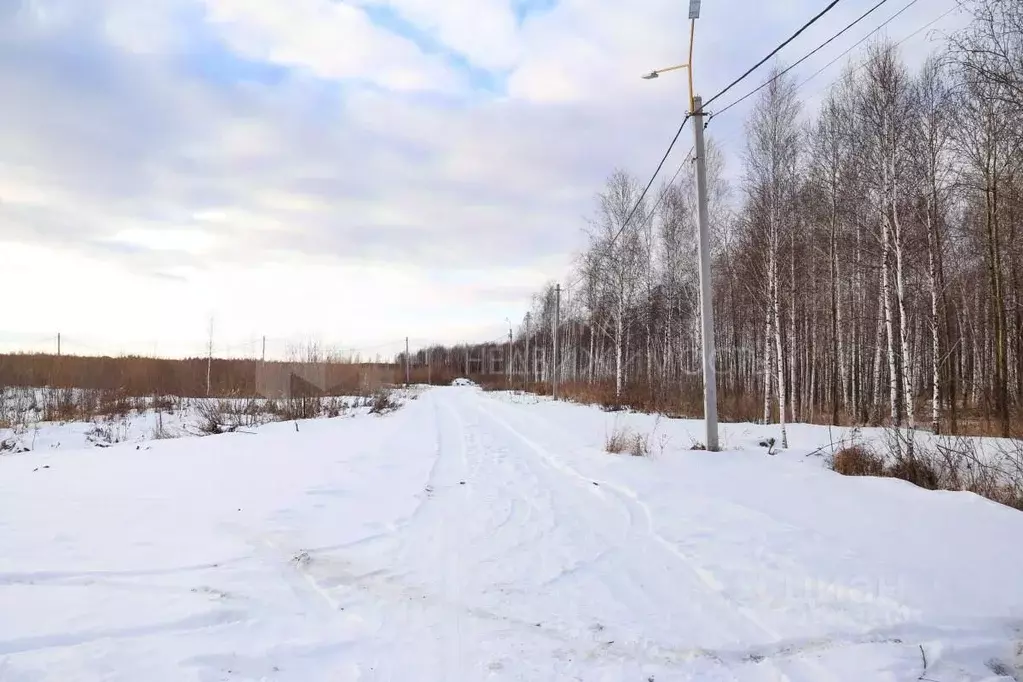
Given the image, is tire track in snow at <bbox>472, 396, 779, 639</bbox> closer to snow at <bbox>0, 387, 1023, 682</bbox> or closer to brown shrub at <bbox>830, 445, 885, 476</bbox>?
snow at <bbox>0, 387, 1023, 682</bbox>

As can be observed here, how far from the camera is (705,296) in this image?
30.3ft

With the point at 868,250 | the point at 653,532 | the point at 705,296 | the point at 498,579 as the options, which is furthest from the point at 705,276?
the point at 868,250

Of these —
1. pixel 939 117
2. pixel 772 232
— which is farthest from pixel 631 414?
pixel 939 117

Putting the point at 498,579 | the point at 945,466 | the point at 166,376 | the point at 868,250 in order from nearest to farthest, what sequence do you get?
the point at 498,579 < the point at 945,466 < the point at 868,250 < the point at 166,376

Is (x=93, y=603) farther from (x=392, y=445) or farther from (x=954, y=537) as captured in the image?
(x=392, y=445)

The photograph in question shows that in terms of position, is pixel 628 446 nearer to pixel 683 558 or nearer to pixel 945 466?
pixel 945 466

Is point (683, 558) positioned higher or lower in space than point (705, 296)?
lower

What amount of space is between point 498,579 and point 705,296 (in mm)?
6904

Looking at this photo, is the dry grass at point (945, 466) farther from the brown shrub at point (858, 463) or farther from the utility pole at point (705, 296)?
the utility pole at point (705, 296)

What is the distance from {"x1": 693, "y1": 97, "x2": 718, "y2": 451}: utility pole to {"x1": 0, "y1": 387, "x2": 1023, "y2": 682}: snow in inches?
75.1

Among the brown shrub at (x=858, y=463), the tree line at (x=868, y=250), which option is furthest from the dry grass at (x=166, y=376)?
the brown shrub at (x=858, y=463)

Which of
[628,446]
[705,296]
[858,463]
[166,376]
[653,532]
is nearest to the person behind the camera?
[653,532]

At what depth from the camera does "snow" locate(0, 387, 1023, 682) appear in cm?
268

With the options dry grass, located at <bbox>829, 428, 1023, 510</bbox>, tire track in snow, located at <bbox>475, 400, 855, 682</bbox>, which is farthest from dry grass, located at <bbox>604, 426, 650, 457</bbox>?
dry grass, located at <bbox>829, 428, 1023, 510</bbox>
